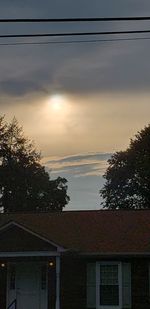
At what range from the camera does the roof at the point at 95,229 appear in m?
24.7

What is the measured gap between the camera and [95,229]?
2706 cm

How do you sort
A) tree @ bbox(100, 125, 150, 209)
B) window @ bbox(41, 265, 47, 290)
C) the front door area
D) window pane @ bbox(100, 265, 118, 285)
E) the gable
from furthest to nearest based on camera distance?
1. tree @ bbox(100, 125, 150, 209)
2. window @ bbox(41, 265, 47, 290)
3. the front door area
4. the gable
5. window pane @ bbox(100, 265, 118, 285)

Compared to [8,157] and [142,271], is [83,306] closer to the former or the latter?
[142,271]

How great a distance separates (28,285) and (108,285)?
3850 mm

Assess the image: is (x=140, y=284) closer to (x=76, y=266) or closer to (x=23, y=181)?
(x=76, y=266)

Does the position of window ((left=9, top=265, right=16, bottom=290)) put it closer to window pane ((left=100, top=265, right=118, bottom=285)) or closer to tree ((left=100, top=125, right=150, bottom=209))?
window pane ((left=100, top=265, right=118, bottom=285))

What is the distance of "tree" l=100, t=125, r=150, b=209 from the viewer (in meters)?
55.3

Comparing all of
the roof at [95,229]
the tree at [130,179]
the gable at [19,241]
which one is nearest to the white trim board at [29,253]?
the gable at [19,241]

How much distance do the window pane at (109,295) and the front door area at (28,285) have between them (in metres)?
2.61

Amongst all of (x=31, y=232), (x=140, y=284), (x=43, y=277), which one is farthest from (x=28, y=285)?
(x=140, y=284)

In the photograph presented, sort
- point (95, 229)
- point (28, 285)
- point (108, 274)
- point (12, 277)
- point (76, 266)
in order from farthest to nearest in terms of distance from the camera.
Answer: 1. point (95, 229)
2. point (12, 277)
3. point (28, 285)
4. point (76, 266)
5. point (108, 274)

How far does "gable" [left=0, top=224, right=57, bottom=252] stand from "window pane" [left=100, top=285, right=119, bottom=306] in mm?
2725

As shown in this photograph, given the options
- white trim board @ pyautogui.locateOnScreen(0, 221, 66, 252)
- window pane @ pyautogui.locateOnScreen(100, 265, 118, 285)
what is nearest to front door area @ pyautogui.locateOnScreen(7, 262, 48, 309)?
white trim board @ pyautogui.locateOnScreen(0, 221, 66, 252)

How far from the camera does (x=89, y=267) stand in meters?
24.8
